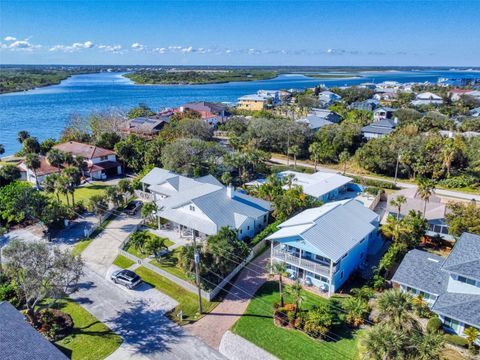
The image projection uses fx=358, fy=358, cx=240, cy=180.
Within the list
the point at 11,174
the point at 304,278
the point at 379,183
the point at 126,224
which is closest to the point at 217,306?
the point at 304,278

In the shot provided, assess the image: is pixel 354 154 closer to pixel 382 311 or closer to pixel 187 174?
pixel 187 174

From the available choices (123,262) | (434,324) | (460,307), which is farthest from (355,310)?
(123,262)

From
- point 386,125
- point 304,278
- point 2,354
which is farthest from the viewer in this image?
point 386,125

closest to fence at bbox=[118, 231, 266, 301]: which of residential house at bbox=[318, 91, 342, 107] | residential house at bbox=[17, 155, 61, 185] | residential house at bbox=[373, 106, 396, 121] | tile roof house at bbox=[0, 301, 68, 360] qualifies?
tile roof house at bbox=[0, 301, 68, 360]

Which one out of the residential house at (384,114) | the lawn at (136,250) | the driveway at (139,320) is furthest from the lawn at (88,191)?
the residential house at (384,114)

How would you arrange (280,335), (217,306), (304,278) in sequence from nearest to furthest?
(280,335) < (217,306) < (304,278)

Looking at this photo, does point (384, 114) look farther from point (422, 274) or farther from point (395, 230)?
point (422, 274)

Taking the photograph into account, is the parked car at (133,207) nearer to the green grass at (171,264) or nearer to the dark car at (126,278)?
the green grass at (171,264)

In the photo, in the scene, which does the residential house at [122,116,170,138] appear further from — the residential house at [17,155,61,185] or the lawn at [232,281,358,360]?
the lawn at [232,281,358,360]
